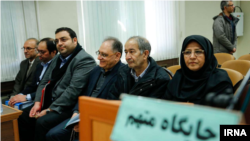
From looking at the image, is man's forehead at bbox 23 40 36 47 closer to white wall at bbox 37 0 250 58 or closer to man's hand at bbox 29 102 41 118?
white wall at bbox 37 0 250 58

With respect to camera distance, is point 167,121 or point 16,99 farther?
point 16,99

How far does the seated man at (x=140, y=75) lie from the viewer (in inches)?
69.2

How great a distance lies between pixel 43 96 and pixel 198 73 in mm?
1758

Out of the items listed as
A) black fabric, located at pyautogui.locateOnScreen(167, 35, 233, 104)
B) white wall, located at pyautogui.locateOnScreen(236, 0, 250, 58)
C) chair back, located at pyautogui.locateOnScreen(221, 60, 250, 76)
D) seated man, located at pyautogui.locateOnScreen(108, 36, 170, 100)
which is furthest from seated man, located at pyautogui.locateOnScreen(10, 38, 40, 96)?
white wall, located at pyautogui.locateOnScreen(236, 0, 250, 58)

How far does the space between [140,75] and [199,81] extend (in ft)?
1.87

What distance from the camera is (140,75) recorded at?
1932 mm

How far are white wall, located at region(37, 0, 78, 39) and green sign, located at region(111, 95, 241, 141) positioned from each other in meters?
3.15

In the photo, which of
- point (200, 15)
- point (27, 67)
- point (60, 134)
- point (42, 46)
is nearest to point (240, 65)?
point (60, 134)

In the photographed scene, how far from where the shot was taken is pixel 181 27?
16.9 ft

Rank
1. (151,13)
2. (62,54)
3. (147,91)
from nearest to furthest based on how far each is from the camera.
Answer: (147,91) → (62,54) → (151,13)

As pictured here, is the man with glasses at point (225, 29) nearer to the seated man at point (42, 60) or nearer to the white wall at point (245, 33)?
the seated man at point (42, 60)

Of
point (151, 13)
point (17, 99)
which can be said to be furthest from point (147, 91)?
point (151, 13)

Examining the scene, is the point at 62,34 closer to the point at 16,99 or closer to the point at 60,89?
the point at 60,89

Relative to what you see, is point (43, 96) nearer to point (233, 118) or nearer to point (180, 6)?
point (233, 118)
